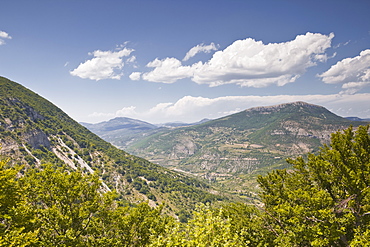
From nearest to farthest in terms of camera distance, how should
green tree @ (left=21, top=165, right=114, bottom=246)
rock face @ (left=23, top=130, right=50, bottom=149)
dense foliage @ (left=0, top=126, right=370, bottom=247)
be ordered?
dense foliage @ (left=0, top=126, right=370, bottom=247) → green tree @ (left=21, top=165, right=114, bottom=246) → rock face @ (left=23, top=130, right=50, bottom=149)

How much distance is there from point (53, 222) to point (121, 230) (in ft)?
27.5

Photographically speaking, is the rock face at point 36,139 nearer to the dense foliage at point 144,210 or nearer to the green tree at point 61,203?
the green tree at point 61,203

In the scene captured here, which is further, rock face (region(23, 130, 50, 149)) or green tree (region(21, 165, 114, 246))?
rock face (region(23, 130, 50, 149))

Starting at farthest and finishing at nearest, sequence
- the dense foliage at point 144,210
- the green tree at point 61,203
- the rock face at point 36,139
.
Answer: the rock face at point 36,139 < the green tree at point 61,203 < the dense foliage at point 144,210

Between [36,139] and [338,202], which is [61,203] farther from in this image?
[36,139]

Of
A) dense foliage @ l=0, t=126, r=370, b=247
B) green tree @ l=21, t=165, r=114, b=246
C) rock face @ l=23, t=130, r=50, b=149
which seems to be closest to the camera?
dense foliage @ l=0, t=126, r=370, b=247

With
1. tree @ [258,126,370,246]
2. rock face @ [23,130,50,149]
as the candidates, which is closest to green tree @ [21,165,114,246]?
tree @ [258,126,370,246]

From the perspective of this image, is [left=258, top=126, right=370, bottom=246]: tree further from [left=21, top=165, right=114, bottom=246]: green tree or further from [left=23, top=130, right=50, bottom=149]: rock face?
[left=23, top=130, right=50, bottom=149]: rock face

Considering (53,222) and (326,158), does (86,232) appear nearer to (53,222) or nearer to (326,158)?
(53,222)

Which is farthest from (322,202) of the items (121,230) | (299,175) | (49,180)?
(49,180)

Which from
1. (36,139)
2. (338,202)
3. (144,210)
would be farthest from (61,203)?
(36,139)

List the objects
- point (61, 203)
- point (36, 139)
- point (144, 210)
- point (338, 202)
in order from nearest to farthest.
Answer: point (338, 202) < point (61, 203) < point (144, 210) < point (36, 139)

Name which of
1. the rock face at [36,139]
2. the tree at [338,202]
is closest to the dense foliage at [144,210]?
the tree at [338,202]

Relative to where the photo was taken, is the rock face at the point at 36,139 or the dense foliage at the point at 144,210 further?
the rock face at the point at 36,139
